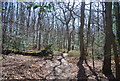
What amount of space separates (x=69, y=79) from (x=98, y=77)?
4.42ft

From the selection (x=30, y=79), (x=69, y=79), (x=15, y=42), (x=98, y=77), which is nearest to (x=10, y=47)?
(x=15, y=42)

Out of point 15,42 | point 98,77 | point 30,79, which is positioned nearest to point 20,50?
point 15,42

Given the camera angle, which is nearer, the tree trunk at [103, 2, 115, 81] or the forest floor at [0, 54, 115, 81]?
the forest floor at [0, 54, 115, 81]

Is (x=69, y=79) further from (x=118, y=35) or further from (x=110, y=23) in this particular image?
(x=110, y=23)

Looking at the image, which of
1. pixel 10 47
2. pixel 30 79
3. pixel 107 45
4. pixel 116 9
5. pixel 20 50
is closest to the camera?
pixel 30 79

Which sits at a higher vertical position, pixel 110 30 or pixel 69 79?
pixel 110 30

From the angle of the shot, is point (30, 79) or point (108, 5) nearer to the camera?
point (30, 79)

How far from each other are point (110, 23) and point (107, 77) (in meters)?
2.41

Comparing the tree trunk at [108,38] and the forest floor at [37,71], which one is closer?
the forest floor at [37,71]

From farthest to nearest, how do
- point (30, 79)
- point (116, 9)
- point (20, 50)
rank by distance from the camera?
point (20, 50) < point (116, 9) < point (30, 79)

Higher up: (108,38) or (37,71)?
(108,38)

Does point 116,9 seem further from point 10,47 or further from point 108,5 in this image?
point 10,47

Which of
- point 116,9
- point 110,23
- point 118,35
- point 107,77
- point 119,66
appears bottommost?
point 107,77

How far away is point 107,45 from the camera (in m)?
4.68
